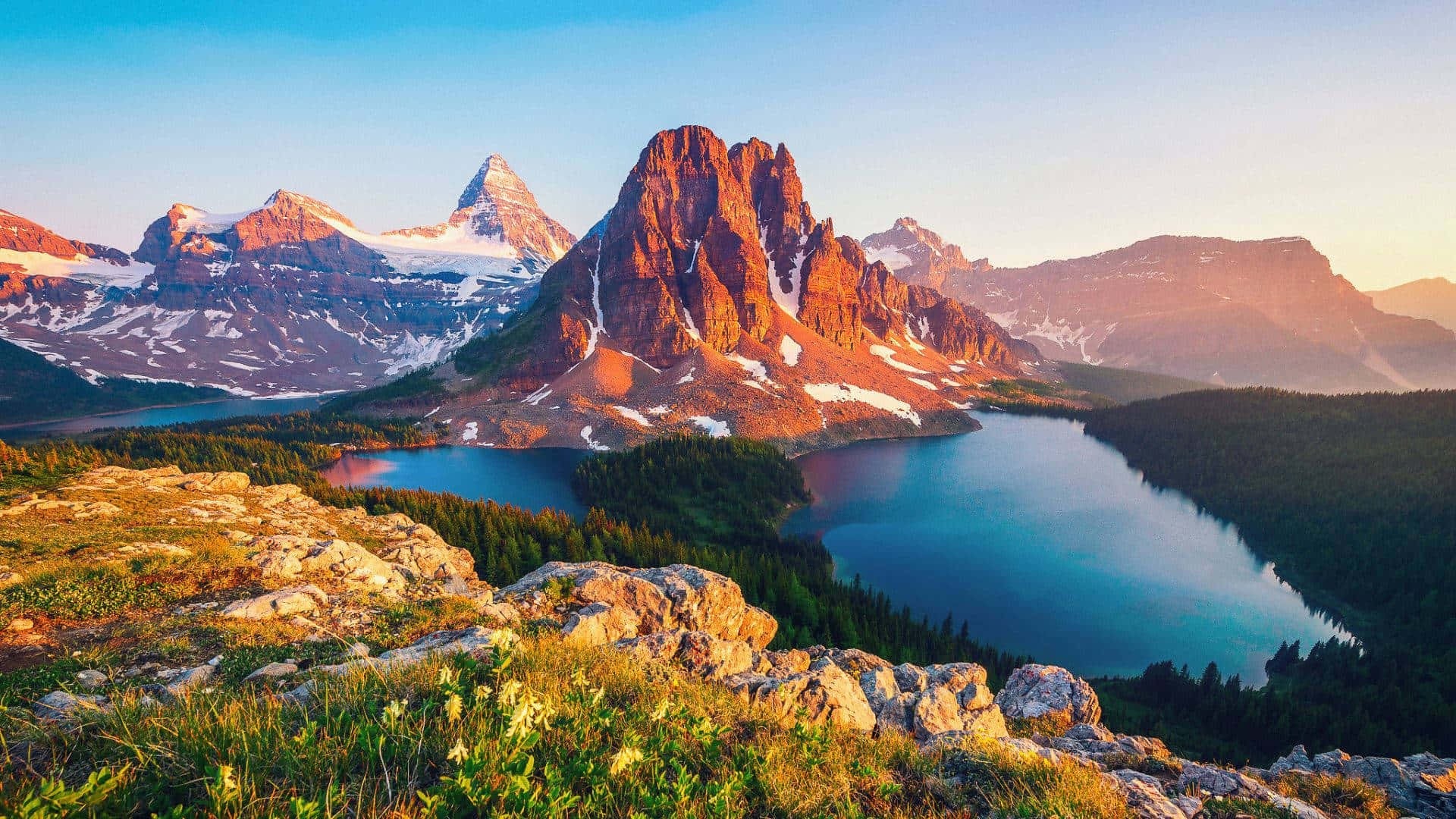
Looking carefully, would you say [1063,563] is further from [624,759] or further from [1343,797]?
[624,759]

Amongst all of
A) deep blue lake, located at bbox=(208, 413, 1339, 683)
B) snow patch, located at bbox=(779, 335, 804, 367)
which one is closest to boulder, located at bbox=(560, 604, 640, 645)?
deep blue lake, located at bbox=(208, 413, 1339, 683)

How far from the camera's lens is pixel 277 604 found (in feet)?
30.4

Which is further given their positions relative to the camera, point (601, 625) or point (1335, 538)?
point (1335, 538)

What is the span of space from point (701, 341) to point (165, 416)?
146 metres

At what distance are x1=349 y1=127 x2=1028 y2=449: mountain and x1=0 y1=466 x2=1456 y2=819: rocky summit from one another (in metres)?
72.0

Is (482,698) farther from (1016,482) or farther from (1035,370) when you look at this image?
(1035,370)

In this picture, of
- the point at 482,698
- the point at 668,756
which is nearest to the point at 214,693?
the point at 482,698

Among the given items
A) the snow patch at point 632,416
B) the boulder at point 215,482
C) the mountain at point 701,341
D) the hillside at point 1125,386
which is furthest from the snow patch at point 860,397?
the hillside at point 1125,386

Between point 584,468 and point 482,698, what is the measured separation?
6729cm

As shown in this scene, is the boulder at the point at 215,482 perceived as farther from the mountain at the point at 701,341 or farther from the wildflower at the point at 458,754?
the mountain at the point at 701,341

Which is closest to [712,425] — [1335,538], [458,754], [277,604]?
[1335,538]

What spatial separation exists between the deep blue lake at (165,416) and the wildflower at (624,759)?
145741 mm

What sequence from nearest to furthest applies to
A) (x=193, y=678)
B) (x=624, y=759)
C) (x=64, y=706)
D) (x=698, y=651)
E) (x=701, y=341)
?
(x=624, y=759) → (x=64, y=706) → (x=193, y=678) → (x=698, y=651) → (x=701, y=341)

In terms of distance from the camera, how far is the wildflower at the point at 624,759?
3.39 meters
